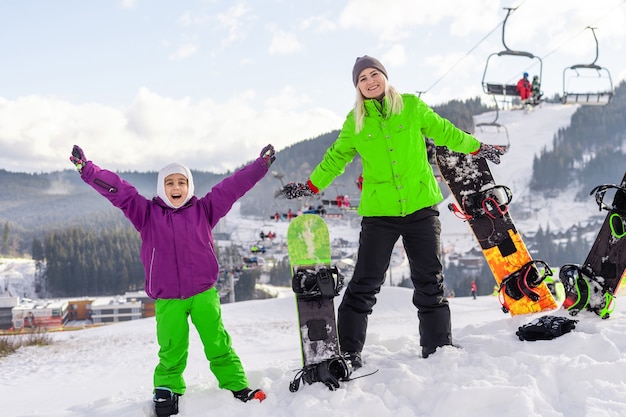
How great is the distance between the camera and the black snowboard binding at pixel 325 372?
286 cm

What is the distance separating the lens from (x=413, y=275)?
3.36m

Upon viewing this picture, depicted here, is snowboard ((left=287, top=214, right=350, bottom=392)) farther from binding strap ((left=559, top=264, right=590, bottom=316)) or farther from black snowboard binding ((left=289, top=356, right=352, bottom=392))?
binding strap ((left=559, top=264, right=590, bottom=316))

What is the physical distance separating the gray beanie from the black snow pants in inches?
39.9

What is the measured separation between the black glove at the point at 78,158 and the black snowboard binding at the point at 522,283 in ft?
11.4

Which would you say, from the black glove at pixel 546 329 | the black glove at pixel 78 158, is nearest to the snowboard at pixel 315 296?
the black glove at pixel 546 329

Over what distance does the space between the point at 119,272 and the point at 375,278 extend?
3438 inches

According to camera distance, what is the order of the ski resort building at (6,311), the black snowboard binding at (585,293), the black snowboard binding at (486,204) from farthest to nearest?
the ski resort building at (6,311), the black snowboard binding at (486,204), the black snowboard binding at (585,293)

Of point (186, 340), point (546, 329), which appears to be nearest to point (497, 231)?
point (546, 329)

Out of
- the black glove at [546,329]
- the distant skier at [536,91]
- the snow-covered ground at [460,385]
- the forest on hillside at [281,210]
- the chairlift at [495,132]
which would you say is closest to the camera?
the snow-covered ground at [460,385]

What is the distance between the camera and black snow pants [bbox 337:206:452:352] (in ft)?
10.7

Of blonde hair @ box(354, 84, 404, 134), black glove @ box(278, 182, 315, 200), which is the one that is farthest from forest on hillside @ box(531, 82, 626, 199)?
black glove @ box(278, 182, 315, 200)

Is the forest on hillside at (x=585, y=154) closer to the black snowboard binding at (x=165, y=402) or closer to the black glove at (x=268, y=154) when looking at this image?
the black glove at (x=268, y=154)

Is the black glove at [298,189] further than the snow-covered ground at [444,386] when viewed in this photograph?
Yes

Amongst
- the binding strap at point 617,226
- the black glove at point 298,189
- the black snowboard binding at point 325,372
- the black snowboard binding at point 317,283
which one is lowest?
the black snowboard binding at point 325,372
